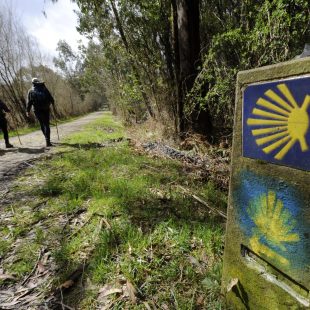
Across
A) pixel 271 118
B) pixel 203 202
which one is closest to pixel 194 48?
pixel 203 202

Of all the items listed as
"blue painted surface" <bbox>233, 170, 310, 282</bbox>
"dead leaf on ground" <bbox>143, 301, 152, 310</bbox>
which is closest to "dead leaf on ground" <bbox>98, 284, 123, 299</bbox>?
"dead leaf on ground" <bbox>143, 301, 152, 310</bbox>

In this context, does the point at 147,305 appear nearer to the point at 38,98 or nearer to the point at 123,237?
the point at 123,237

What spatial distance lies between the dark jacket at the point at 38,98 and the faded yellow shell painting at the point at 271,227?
7.43m

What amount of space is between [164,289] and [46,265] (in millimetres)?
1129

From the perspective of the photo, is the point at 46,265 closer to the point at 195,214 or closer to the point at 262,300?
the point at 195,214

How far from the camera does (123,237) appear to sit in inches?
97.7

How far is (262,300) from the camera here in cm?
142

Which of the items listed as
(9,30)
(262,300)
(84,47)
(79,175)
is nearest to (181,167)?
(79,175)

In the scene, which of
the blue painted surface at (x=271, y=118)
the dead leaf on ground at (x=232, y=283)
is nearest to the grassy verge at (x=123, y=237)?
the dead leaf on ground at (x=232, y=283)

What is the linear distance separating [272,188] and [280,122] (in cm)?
32

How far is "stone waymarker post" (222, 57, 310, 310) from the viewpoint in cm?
108

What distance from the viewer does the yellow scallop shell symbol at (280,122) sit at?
1.06m

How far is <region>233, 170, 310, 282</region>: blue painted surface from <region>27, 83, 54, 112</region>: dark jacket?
24.0 ft

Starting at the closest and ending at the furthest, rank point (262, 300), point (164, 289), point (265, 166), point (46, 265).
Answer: point (265, 166), point (262, 300), point (164, 289), point (46, 265)
